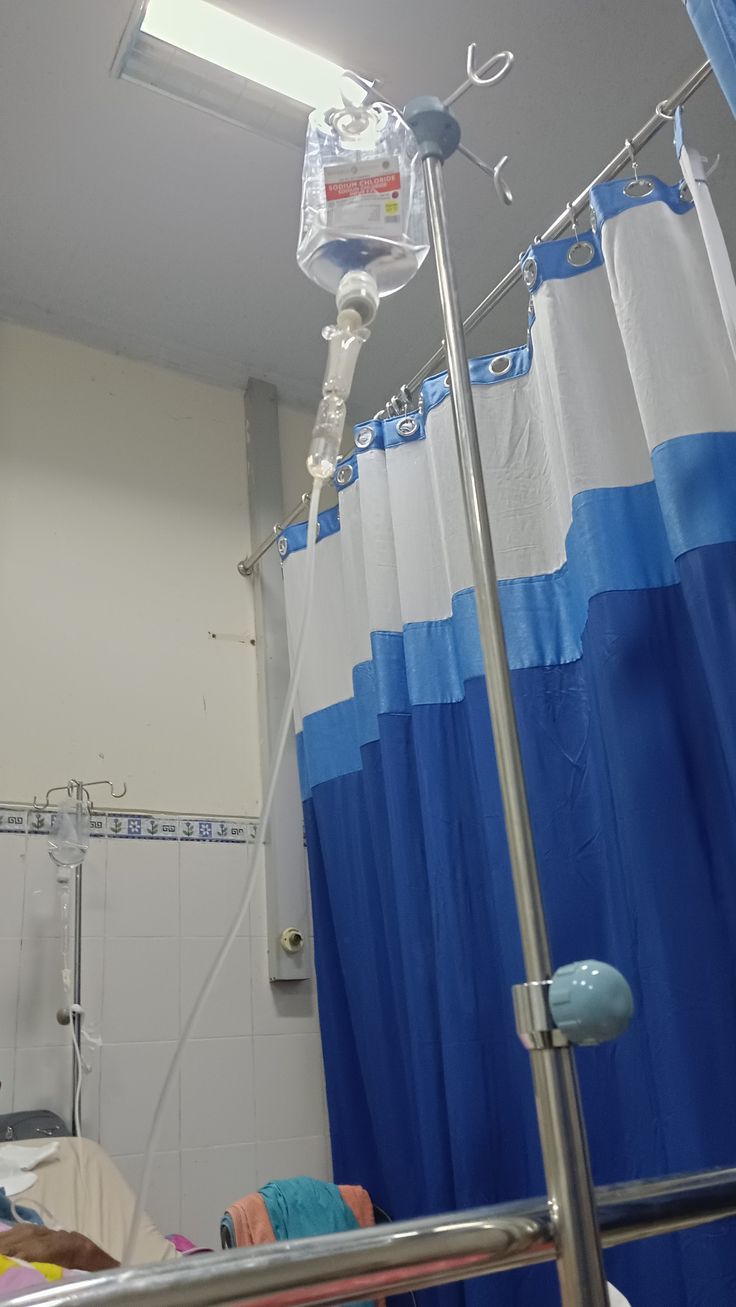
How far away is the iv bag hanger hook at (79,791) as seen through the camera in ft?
5.90

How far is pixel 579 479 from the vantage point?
48.0 inches

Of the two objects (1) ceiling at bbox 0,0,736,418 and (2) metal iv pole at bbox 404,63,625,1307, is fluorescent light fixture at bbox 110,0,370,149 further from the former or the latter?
(2) metal iv pole at bbox 404,63,625,1307

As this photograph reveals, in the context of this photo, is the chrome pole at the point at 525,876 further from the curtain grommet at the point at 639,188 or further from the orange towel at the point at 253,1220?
the orange towel at the point at 253,1220

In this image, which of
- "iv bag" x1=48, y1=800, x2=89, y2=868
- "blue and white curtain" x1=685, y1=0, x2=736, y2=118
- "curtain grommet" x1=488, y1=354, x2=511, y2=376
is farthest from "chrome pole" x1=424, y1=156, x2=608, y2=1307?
"iv bag" x1=48, y1=800, x2=89, y2=868

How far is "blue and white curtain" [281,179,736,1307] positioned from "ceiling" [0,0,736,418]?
0.60 m

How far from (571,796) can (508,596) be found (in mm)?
294

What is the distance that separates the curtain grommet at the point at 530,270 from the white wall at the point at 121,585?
42.1 inches

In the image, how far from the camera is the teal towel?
1.39m

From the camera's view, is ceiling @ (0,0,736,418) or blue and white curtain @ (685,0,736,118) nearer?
blue and white curtain @ (685,0,736,118)

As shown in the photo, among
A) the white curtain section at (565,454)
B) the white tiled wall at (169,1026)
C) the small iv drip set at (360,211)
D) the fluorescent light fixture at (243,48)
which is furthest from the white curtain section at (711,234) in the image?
the white tiled wall at (169,1026)

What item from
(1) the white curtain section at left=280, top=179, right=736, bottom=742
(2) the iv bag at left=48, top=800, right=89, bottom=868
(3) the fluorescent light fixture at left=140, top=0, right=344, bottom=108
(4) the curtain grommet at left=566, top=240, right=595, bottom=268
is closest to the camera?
(1) the white curtain section at left=280, top=179, right=736, bottom=742

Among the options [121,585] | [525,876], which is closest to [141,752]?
[121,585]

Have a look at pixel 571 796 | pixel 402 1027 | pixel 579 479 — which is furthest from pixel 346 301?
pixel 402 1027

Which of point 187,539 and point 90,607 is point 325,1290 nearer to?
point 90,607
